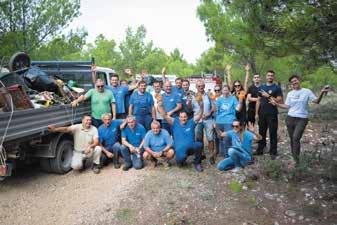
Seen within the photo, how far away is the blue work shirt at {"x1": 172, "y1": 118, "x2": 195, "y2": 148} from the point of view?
6.90 meters

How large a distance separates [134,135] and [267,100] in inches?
103

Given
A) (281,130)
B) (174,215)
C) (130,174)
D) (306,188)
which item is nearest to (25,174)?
(130,174)

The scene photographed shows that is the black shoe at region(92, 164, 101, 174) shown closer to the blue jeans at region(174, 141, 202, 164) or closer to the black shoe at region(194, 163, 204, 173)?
the blue jeans at region(174, 141, 202, 164)

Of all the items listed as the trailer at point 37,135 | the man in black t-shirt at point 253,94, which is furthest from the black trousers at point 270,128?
the trailer at point 37,135

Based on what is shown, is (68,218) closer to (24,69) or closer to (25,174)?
(25,174)

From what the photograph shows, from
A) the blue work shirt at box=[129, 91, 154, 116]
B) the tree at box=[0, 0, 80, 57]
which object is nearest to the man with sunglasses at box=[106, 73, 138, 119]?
the blue work shirt at box=[129, 91, 154, 116]

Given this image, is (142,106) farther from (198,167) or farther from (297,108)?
(297,108)

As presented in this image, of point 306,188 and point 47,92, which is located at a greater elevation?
point 47,92

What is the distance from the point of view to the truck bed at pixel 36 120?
A: 5445mm

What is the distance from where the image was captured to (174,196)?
570 centimetres

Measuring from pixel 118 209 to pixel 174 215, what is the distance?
805 mm

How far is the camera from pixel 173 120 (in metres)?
7.09

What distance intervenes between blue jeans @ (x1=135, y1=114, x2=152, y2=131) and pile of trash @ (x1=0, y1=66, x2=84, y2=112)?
1.41 meters

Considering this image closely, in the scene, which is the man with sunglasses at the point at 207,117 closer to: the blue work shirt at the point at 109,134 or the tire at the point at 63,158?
the blue work shirt at the point at 109,134
